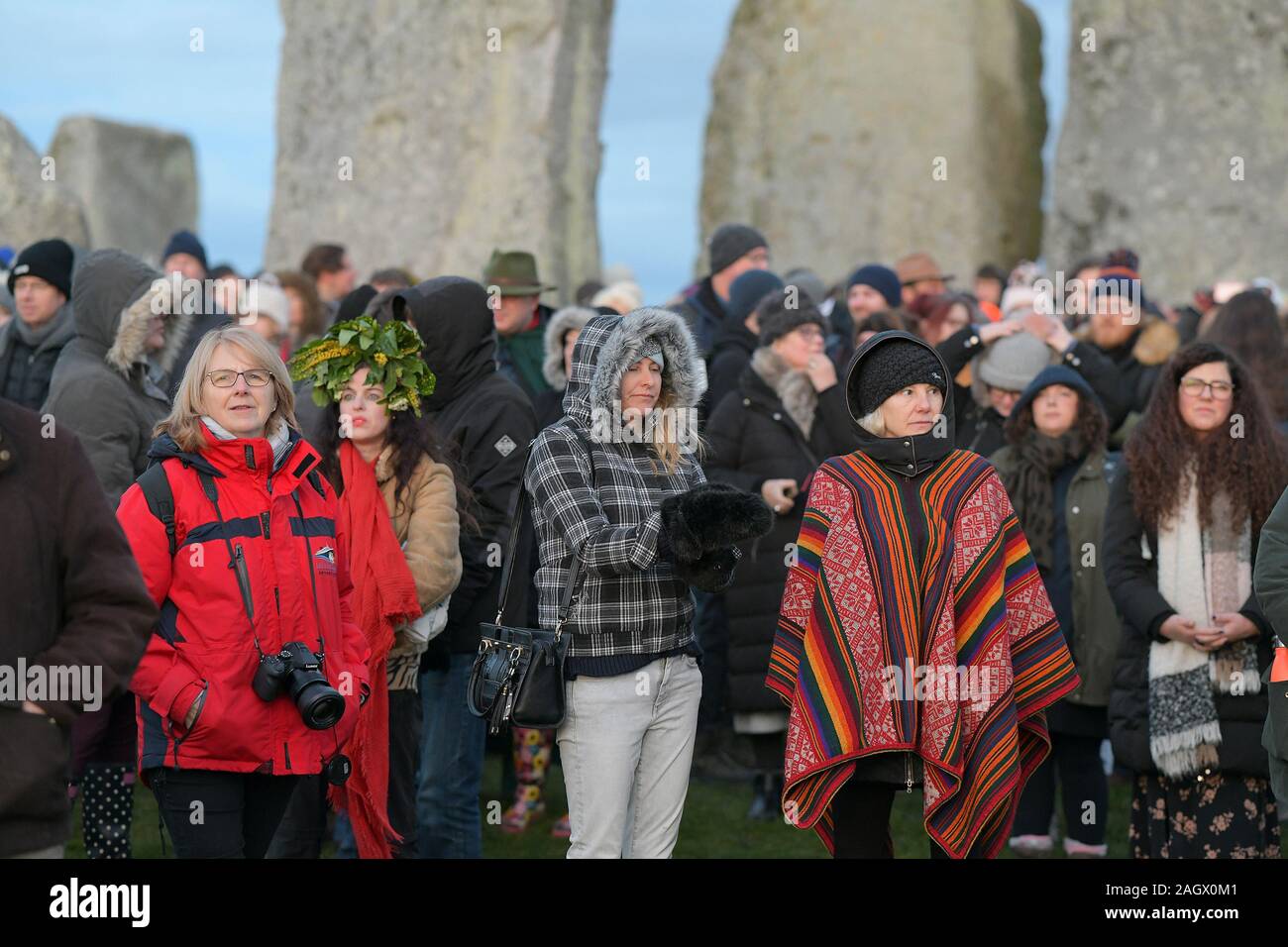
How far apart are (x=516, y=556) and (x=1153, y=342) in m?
4.70

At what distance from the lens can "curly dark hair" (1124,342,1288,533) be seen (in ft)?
19.0

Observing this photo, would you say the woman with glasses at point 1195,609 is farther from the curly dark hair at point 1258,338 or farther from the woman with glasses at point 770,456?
the woman with glasses at point 770,456

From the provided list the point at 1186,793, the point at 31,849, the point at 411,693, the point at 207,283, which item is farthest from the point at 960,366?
the point at 31,849

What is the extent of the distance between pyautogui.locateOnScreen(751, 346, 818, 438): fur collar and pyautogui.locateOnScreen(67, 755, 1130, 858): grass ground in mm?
1729

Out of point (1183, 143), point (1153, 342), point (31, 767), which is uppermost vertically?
point (1183, 143)

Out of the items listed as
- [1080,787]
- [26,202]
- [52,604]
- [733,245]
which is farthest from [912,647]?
[26,202]

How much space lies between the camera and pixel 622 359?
515cm

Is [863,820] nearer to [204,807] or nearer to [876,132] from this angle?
[204,807]

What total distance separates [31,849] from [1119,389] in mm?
5403

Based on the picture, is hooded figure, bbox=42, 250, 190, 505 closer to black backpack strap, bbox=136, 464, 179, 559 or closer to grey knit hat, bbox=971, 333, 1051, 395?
black backpack strap, bbox=136, 464, 179, 559

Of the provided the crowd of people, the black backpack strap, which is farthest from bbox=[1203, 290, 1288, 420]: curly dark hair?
the black backpack strap

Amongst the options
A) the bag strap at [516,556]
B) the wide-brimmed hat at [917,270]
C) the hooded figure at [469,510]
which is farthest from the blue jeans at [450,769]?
the wide-brimmed hat at [917,270]

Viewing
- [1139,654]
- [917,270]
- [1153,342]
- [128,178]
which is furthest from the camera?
[128,178]

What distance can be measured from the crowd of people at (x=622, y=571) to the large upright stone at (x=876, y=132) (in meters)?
9.86
